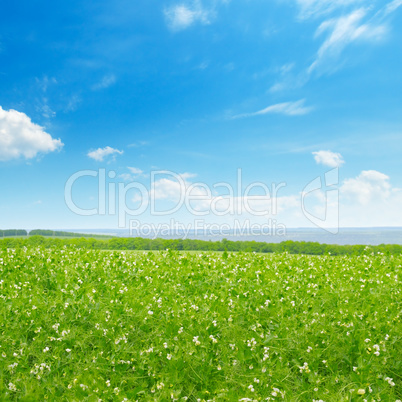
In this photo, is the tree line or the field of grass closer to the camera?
the field of grass

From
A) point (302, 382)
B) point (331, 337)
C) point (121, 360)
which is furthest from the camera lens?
point (331, 337)

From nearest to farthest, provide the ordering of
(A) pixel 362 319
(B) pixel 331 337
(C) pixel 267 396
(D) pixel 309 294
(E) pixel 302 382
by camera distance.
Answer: (C) pixel 267 396
(E) pixel 302 382
(B) pixel 331 337
(A) pixel 362 319
(D) pixel 309 294

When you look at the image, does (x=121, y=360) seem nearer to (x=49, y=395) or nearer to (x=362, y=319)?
(x=49, y=395)

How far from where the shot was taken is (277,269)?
9.62m

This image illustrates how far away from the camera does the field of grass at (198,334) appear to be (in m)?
4.69

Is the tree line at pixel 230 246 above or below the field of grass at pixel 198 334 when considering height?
above

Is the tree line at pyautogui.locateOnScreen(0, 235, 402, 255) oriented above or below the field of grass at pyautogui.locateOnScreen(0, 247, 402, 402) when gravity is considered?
above

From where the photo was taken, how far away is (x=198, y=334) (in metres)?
5.82

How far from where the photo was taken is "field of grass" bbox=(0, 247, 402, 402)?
185 inches

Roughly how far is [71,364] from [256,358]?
2.75m

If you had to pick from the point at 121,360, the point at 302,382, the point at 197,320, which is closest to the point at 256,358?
the point at 302,382

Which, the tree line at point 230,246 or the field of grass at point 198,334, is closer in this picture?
the field of grass at point 198,334

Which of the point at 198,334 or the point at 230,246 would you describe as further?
the point at 230,246

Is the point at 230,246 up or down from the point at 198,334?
up
